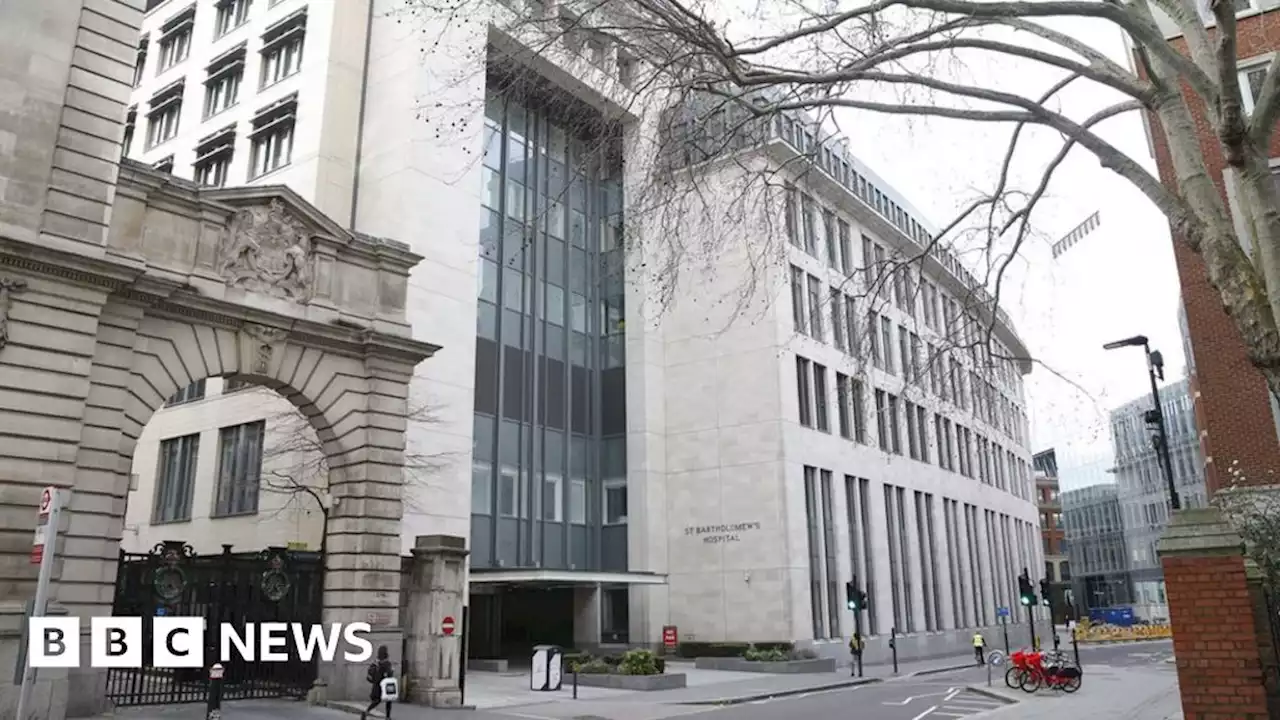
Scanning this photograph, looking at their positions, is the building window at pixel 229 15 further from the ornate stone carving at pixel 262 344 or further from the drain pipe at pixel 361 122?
the ornate stone carving at pixel 262 344

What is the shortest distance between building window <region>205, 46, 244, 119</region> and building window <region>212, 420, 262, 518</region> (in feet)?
47.4

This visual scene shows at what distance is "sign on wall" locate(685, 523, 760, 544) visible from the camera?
3781 cm

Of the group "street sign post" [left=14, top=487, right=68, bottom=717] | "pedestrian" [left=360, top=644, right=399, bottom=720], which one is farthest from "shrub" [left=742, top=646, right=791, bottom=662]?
"street sign post" [left=14, top=487, right=68, bottom=717]

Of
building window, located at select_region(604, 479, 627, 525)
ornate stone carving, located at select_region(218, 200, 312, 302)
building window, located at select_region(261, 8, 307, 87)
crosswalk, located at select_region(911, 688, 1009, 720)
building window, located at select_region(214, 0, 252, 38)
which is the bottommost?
crosswalk, located at select_region(911, 688, 1009, 720)

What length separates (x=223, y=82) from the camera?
38625 millimetres

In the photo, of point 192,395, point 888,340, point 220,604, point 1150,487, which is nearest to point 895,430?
point 888,340

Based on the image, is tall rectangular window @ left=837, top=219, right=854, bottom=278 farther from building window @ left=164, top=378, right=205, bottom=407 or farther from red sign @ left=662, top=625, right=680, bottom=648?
building window @ left=164, top=378, right=205, bottom=407

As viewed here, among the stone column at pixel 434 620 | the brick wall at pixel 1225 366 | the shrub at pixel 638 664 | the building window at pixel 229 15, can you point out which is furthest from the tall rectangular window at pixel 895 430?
the building window at pixel 229 15

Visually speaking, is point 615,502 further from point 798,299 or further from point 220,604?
point 220,604

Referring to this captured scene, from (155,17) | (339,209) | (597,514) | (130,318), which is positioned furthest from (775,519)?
(155,17)

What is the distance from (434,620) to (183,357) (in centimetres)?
757

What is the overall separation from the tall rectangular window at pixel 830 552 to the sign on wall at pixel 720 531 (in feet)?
13.5

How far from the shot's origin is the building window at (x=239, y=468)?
31.5 meters

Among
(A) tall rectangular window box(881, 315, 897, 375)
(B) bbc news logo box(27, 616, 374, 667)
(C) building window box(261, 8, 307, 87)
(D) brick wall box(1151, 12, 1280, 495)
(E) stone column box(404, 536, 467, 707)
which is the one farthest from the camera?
(A) tall rectangular window box(881, 315, 897, 375)
